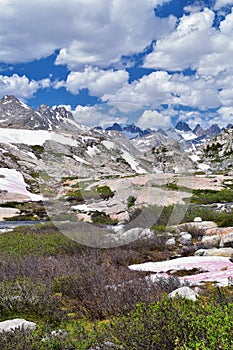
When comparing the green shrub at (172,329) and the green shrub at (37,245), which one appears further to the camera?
the green shrub at (37,245)

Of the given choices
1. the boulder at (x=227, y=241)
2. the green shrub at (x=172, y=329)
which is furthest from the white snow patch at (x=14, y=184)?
the green shrub at (x=172, y=329)

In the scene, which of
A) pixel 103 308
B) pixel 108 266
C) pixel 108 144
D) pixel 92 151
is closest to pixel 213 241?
pixel 108 266

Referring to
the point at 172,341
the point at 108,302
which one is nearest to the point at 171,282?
the point at 108,302

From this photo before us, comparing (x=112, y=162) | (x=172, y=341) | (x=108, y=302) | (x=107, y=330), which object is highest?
(x=172, y=341)

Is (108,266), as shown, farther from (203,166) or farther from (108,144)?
(108,144)

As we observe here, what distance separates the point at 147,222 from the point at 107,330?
64.5ft

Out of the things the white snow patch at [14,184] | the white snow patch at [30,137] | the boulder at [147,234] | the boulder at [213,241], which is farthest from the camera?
the white snow patch at [30,137]

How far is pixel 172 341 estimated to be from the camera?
3.78m

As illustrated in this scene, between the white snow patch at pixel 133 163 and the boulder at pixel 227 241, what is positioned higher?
the boulder at pixel 227 241

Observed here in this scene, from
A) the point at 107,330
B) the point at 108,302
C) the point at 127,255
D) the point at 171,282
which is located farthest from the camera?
the point at 127,255

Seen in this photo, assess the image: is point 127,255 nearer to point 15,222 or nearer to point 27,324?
point 27,324

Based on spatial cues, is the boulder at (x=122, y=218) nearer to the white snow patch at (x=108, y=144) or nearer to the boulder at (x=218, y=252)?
the boulder at (x=218, y=252)

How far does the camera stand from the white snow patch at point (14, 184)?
1957 inches

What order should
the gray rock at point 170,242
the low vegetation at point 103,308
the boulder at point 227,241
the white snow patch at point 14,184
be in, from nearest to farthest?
the low vegetation at point 103,308 → the boulder at point 227,241 → the gray rock at point 170,242 → the white snow patch at point 14,184
